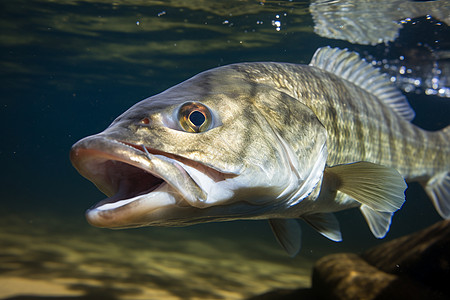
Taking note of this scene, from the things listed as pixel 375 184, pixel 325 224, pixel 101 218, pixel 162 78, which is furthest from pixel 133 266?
pixel 162 78

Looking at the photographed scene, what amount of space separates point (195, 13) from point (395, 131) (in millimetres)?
9559

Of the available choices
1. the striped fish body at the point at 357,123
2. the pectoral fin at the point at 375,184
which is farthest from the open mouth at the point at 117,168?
the pectoral fin at the point at 375,184

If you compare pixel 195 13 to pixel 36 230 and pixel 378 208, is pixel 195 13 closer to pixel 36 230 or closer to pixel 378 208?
pixel 36 230

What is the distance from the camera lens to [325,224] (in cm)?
345

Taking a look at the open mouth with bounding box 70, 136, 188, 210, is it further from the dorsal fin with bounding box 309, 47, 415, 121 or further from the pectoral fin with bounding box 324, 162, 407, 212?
the dorsal fin with bounding box 309, 47, 415, 121

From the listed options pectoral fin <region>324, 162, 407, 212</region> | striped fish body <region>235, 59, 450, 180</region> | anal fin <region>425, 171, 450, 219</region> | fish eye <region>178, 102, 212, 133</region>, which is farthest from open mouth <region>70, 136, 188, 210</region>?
anal fin <region>425, 171, 450, 219</region>

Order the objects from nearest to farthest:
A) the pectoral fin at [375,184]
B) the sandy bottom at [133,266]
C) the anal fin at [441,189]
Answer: the pectoral fin at [375,184], the anal fin at [441,189], the sandy bottom at [133,266]

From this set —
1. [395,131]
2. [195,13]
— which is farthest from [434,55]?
[395,131]

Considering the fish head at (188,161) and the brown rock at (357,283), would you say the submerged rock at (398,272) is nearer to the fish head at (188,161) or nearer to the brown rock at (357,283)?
the brown rock at (357,283)

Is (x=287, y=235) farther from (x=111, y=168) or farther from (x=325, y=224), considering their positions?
(x=111, y=168)

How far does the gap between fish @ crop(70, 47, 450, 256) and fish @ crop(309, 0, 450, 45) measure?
6.12 m

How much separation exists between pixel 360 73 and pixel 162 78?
22842mm

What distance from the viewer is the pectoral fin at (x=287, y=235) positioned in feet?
11.7

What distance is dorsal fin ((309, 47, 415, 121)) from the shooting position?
13.3 ft
